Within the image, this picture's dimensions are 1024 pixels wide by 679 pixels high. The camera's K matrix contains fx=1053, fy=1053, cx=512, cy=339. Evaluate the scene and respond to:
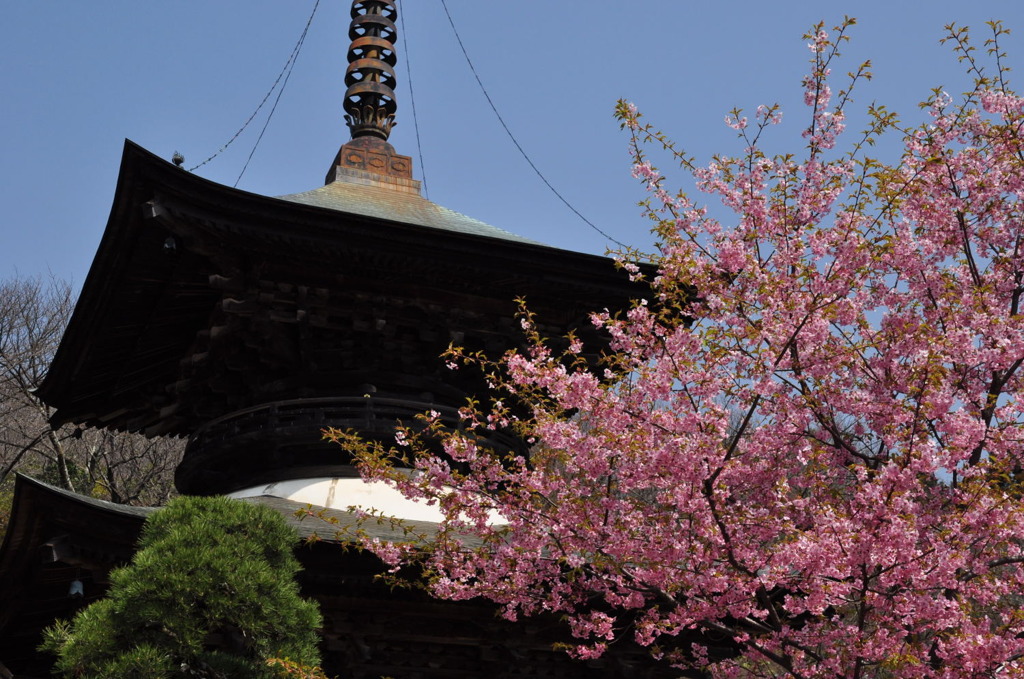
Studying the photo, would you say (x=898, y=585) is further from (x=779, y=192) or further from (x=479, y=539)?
(x=479, y=539)

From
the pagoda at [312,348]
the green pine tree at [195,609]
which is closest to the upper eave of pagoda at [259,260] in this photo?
the pagoda at [312,348]

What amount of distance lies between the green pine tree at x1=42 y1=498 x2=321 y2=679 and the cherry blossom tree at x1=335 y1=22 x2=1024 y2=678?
3.42ft

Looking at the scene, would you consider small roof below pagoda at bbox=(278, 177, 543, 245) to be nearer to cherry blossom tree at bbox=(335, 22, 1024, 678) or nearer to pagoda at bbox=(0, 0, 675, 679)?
pagoda at bbox=(0, 0, 675, 679)

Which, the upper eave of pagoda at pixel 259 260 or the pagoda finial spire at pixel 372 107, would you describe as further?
the pagoda finial spire at pixel 372 107

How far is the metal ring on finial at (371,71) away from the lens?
13.5m

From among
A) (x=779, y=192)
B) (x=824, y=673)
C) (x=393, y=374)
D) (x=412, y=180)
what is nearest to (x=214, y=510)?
(x=393, y=374)

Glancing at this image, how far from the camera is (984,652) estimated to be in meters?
6.44

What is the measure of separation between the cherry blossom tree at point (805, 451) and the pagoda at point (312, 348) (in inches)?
44.0

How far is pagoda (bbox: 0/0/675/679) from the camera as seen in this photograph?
9.02 m

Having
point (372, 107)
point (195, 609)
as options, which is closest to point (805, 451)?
point (195, 609)

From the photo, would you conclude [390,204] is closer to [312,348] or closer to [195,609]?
[312,348]

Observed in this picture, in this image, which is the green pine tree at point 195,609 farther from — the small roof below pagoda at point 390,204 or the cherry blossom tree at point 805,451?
the small roof below pagoda at point 390,204

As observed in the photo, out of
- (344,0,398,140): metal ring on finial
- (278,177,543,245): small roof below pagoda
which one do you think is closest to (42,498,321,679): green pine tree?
(278,177,543,245): small roof below pagoda

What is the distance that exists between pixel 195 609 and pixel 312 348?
3938mm
